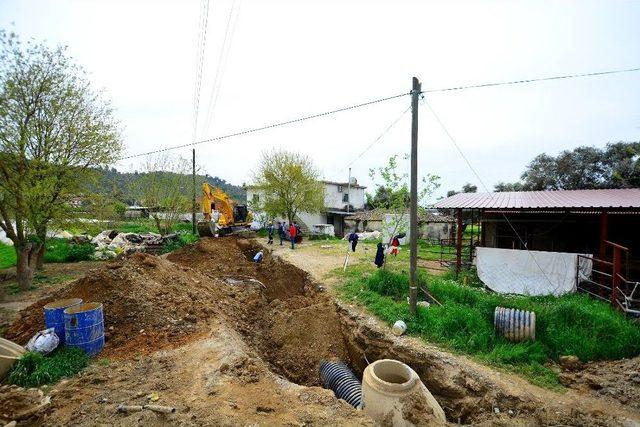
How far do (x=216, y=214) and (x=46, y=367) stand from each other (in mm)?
17498

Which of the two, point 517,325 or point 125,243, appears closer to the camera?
point 517,325

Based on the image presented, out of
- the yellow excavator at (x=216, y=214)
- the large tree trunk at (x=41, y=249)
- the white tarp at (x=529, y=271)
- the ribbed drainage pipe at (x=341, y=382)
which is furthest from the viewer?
the yellow excavator at (x=216, y=214)

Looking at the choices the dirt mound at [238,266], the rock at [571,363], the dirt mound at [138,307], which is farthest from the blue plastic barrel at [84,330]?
the rock at [571,363]

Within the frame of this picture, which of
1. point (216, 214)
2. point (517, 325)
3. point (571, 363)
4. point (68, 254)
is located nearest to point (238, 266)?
point (216, 214)

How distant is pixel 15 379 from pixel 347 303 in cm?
743

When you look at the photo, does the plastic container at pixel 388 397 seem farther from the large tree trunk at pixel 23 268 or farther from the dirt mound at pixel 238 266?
the large tree trunk at pixel 23 268

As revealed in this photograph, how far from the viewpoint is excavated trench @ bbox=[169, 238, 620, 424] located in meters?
5.52

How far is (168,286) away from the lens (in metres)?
9.20

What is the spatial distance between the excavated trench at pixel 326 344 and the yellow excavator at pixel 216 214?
25.7ft

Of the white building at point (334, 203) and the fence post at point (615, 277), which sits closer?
the fence post at point (615, 277)

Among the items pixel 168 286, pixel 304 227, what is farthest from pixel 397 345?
pixel 304 227

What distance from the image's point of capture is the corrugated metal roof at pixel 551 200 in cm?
968

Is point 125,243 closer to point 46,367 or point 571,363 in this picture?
point 46,367

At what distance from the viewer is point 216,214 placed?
22562 millimetres
